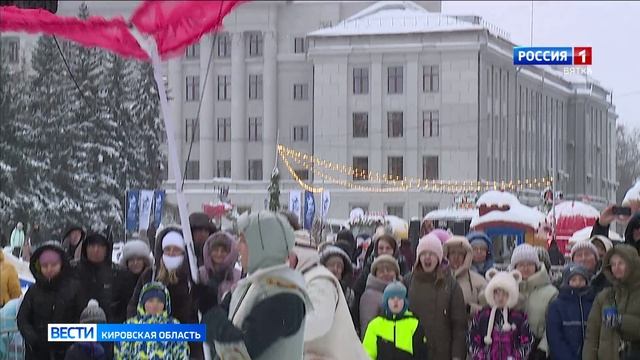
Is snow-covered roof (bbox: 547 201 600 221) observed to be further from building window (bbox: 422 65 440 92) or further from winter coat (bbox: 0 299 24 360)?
building window (bbox: 422 65 440 92)

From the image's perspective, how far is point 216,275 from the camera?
5277 millimetres

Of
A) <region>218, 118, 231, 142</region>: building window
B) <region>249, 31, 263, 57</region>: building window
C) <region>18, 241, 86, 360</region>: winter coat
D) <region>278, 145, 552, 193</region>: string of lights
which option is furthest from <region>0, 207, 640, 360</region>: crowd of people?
<region>249, 31, 263, 57</region>: building window

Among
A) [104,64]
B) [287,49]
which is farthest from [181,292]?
[287,49]

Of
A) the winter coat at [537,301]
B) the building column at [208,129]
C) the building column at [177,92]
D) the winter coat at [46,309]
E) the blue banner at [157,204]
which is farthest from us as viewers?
the building column at [208,129]

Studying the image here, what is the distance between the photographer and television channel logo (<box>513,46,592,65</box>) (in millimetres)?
7605

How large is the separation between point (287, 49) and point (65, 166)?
16347 mm

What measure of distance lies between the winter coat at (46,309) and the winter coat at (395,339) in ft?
4.86

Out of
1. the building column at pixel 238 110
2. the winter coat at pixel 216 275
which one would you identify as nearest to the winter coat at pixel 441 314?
the winter coat at pixel 216 275

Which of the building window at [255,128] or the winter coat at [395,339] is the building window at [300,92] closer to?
the building window at [255,128]

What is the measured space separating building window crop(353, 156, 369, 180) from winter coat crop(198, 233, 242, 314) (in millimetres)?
29125

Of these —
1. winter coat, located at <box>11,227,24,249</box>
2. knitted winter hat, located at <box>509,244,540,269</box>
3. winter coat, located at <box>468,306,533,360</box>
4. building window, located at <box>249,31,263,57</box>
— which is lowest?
winter coat, located at <box>11,227,24,249</box>

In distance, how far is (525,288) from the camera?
647cm

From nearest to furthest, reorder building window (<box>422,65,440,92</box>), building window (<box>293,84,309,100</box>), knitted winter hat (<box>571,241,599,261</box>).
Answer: knitted winter hat (<box>571,241,599,261</box>) < building window (<box>422,65,440,92</box>) < building window (<box>293,84,309,100</box>)

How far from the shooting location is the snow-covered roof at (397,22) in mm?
33312
